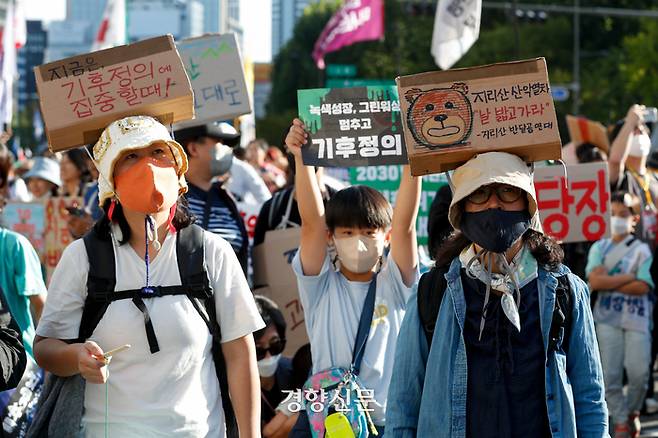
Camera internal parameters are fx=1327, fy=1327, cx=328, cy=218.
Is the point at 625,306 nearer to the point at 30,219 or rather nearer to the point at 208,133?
the point at 208,133

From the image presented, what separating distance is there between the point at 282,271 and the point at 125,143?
10.4 feet

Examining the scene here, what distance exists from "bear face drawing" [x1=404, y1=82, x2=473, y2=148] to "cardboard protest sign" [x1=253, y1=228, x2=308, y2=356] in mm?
2865

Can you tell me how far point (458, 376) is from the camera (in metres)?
4.04

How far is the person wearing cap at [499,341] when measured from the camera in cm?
404

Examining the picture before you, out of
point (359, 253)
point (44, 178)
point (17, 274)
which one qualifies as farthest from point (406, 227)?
point (44, 178)

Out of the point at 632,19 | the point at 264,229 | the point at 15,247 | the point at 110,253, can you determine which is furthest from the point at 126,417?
the point at 632,19

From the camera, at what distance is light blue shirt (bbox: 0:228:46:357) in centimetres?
571

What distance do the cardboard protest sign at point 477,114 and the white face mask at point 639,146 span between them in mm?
6249

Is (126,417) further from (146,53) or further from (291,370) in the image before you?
(291,370)

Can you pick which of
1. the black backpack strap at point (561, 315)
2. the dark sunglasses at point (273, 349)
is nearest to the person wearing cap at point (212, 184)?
the dark sunglasses at point (273, 349)

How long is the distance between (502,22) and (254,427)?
5834cm

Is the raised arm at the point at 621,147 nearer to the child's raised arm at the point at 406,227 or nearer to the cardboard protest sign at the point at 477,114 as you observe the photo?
the child's raised arm at the point at 406,227

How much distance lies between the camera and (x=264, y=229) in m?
7.38

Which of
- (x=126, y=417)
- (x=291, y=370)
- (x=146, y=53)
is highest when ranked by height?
(x=146, y=53)
